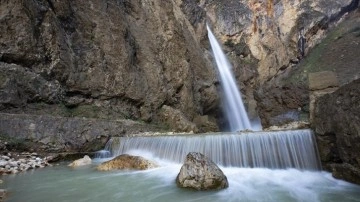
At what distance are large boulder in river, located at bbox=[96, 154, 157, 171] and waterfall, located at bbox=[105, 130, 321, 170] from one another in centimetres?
139

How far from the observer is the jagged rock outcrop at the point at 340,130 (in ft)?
23.4

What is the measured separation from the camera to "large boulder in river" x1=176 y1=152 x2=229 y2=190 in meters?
6.98

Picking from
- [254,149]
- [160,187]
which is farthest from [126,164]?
[254,149]

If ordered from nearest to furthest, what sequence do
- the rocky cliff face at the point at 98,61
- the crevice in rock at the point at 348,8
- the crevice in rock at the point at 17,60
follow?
the crevice in rock at the point at 17,60, the rocky cliff face at the point at 98,61, the crevice in rock at the point at 348,8

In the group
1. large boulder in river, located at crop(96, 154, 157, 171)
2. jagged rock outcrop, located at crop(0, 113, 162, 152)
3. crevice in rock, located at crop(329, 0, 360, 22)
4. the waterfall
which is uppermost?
crevice in rock, located at crop(329, 0, 360, 22)

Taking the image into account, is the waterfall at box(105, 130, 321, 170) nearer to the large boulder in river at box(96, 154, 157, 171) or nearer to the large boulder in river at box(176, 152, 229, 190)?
the large boulder in river at box(96, 154, 157, 171)

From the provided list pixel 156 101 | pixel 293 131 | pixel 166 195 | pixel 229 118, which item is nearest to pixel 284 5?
pixel 229 118

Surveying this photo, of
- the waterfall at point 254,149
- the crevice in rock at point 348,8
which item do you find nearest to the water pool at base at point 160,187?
the waterfall at point 254,149

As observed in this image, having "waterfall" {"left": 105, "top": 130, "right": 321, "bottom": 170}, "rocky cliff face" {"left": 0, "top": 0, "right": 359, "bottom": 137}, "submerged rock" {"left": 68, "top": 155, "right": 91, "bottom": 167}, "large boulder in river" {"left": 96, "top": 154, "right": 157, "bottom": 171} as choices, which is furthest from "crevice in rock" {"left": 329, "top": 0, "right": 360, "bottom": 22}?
"submerged rock" {"left": 68, "top": 155, "right": 91, "bottom": 167}

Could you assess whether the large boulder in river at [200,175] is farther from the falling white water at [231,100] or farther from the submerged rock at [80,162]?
the falling white water at [231,100]

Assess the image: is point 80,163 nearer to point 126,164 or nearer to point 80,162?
point 80,162

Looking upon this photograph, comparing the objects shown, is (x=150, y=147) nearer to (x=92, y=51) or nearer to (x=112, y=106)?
(x=112, y=106)

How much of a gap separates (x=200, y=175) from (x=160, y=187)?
3.69 ft

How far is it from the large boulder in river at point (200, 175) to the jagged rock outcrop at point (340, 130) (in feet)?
10.1
